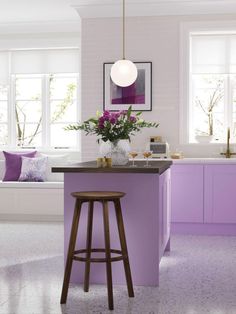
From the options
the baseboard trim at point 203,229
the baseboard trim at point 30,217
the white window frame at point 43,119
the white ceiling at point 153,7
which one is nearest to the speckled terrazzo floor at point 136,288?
the baseboard trim at point 203,229

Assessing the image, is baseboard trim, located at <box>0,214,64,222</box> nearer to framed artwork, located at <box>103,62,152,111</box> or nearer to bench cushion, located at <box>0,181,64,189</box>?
bench cushion, located at <box>0,181,64,189</box>

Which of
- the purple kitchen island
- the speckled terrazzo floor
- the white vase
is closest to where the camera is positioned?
the speckled terrazzo floor

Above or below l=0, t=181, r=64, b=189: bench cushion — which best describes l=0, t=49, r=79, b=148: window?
above

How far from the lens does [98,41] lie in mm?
7535

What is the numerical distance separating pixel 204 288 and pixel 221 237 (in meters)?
2.41

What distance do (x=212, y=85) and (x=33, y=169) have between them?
278 centimetres

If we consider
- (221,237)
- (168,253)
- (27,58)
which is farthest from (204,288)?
(27,58)

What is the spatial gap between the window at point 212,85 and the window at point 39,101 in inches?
77.2

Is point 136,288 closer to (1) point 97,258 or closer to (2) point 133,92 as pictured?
(1) point 97,258

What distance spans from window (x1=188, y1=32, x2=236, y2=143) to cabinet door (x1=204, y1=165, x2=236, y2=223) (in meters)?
0.81

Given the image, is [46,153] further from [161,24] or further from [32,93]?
[161,24]

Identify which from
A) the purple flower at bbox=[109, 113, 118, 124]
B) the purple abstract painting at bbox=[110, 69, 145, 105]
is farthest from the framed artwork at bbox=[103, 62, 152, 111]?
the purple flower at bbox=[109, 113, 118, 124]

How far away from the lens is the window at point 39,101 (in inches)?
339

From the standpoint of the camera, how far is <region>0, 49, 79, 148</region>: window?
8.60 metres
